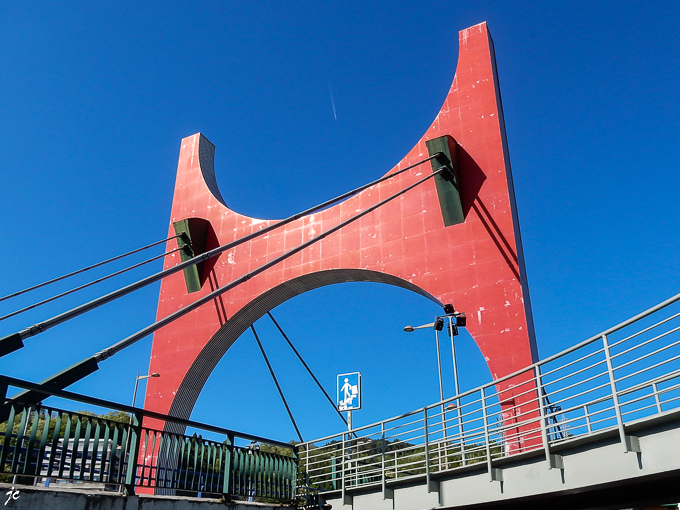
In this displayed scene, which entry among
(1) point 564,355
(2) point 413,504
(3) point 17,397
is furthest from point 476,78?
(3) point 17,397

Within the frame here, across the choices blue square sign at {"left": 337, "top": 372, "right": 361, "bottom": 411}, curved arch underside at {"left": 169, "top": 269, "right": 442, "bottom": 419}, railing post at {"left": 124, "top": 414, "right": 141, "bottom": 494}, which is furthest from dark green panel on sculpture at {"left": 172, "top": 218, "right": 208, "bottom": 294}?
railing post at {"left": 124, "top": 414, "right": 141, "bottom": 494}

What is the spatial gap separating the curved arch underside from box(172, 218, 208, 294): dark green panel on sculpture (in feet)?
4.61

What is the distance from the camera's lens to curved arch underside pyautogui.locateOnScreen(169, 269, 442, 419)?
43.5 ft

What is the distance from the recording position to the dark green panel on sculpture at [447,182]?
38.7 feet

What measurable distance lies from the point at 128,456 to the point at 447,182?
7.70 metres

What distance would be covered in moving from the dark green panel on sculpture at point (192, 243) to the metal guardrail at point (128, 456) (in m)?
5.70

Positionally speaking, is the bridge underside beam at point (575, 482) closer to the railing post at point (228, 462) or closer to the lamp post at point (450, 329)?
the lamp post at point (450, 329)

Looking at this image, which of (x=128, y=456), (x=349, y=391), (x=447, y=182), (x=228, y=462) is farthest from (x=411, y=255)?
(x=128, y=456)

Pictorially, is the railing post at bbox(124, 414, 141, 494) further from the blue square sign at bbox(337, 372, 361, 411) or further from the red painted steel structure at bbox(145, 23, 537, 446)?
the blue square sign at bbox(337, 372, 361, 411)

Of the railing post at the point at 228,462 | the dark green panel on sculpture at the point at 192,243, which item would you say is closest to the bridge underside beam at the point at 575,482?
the railing post at the point at 228,462

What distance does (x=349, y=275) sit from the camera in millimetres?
13047

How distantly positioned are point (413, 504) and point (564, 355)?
122 inches

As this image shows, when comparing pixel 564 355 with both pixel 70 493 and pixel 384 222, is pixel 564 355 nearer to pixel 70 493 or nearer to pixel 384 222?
pixel 70 493

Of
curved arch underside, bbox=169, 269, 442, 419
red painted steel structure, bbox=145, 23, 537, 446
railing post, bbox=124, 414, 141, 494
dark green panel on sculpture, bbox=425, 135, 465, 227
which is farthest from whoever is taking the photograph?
curved arch underside, bbox=169, 269, 442, 419
